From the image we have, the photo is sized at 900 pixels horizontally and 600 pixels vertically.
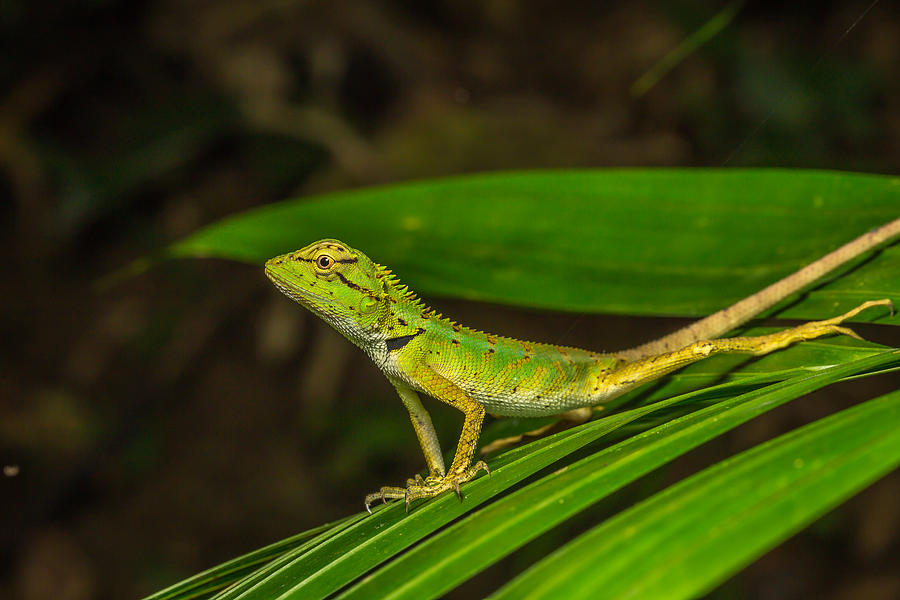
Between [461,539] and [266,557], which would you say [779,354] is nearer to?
[461,539]

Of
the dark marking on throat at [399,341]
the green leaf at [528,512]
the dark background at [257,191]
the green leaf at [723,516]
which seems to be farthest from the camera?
the dark background at [257,191]

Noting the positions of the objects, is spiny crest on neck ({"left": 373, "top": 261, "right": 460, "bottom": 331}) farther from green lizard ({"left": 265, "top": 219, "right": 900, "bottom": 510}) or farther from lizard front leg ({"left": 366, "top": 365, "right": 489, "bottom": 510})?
lizard front leg ({"left": 366, "top": 365, "right": 489, "bottom": 510})

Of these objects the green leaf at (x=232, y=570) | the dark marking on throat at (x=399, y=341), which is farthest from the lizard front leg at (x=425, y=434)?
the green leaf at (x=232, y=570)

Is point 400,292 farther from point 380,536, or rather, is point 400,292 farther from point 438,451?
point 380,536

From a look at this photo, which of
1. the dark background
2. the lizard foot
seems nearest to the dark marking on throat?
the lizard foot

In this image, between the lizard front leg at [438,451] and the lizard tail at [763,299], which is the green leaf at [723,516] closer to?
the lizard front leg at [438,451]

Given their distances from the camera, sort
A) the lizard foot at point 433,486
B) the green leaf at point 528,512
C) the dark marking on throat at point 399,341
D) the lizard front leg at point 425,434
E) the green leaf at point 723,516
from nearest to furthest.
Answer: the green leaf at point 723,516
the green leaf at point 528,512
the lizard foot at point 433,486
the lizard front leg at point 425,434
the dark marking on throat at point 399,341

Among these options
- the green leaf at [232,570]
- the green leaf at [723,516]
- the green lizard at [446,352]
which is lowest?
the green leaf at [723,516]

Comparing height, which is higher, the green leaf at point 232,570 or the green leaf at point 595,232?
the green leaf at point 595,232
